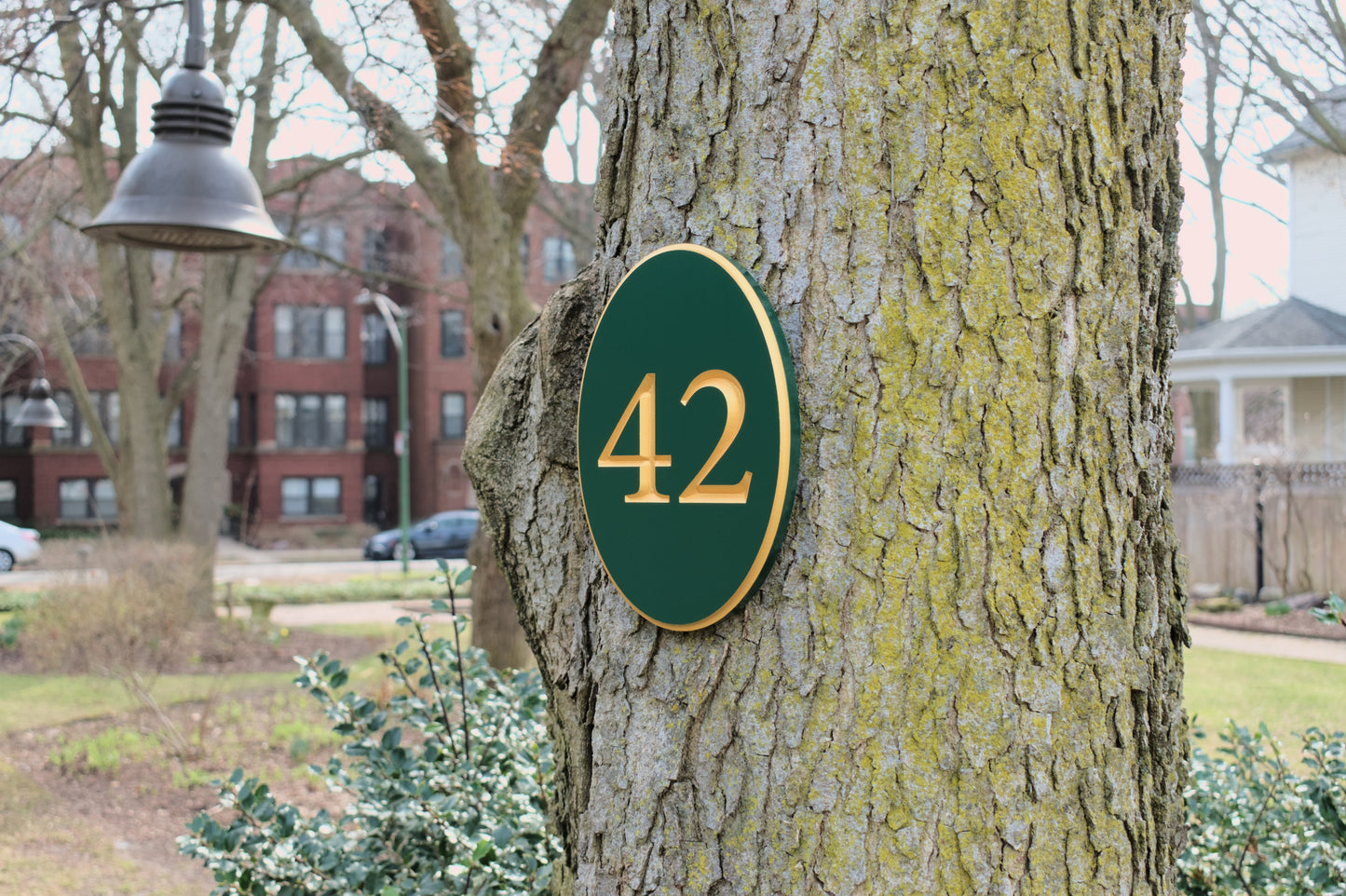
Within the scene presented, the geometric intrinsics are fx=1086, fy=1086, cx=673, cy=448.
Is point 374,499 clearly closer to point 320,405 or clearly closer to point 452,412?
point 320,405

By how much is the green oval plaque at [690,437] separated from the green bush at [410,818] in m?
1.02

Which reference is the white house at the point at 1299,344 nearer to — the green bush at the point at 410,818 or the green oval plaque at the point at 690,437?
the green bush at the point at 410,818

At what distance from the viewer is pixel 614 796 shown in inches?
67.4

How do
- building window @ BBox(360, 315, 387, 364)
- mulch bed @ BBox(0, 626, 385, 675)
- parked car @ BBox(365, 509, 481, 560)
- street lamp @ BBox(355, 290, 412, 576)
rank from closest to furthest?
mulch bed @ BBox(0, 626, 385, 675) → street lamp @ BBox(355, 290, 412, 576) → parked car @ BBox(365, 509, 481, 560) → building window @ BBox(360, 315, 387, 364)

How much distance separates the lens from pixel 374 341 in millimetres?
38656

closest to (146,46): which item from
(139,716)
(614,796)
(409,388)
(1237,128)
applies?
(139,716)

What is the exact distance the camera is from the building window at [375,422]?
127ft

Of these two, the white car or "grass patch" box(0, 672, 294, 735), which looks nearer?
"grass patch" box(0, 672, 294, 735)

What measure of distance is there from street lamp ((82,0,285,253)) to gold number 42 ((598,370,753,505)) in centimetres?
306

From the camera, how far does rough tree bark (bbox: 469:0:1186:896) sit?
4.80 ft

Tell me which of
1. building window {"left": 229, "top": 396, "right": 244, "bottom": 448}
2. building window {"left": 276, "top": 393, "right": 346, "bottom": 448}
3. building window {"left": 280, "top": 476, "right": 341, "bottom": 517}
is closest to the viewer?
building window {"left": 280, "top": 476, "right": 341, "bottom": 517}

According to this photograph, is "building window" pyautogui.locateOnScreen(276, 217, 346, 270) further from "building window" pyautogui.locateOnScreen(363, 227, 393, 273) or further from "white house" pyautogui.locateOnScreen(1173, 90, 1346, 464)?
"white house" pyautogui.locateOnScreen(1173, 90, 1346, 464)

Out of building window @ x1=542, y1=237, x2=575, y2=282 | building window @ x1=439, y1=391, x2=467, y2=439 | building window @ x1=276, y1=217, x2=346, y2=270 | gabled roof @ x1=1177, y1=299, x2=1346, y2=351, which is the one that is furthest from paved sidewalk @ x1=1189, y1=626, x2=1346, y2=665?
building window @ x1=439, y1=391, x2=467, y2=439

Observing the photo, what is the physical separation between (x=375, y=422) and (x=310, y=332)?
4.06m
